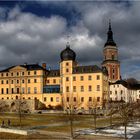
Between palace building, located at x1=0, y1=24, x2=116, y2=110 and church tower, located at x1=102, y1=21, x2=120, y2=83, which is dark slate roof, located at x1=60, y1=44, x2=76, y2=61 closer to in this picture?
palace building, located at x1=0, y1=24, x2=116, y2=110

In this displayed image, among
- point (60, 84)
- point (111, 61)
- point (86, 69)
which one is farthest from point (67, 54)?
point (111, 61)

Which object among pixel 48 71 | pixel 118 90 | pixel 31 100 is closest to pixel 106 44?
pixel 118 90

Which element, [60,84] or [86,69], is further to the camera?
[60,84]

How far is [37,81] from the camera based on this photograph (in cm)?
10169

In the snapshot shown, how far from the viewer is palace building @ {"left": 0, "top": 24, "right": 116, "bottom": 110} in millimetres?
94562

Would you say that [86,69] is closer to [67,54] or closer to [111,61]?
[67,54]

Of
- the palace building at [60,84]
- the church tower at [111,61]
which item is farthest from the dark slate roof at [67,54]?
the church tower at [111,61]

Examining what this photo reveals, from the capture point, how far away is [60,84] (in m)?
101

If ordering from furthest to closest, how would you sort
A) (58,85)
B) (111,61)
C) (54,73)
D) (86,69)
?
(111,61) < (54,73) < (58,85) < (86,69)

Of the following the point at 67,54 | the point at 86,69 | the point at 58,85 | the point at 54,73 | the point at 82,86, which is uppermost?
the point at 67,54

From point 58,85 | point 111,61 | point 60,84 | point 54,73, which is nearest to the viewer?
point 60,84

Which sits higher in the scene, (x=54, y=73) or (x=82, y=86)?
(x=54, y=73)

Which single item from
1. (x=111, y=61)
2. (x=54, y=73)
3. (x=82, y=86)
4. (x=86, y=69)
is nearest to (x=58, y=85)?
(x=54, y=73)

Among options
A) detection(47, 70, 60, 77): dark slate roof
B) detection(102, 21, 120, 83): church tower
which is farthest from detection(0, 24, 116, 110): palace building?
detection(102, 21, 120, 83): church tower
